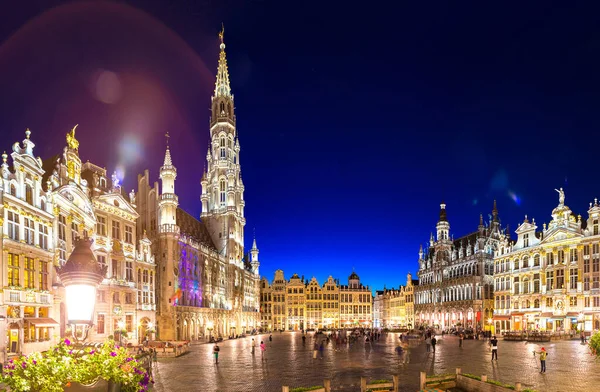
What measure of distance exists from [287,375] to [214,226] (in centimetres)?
7671

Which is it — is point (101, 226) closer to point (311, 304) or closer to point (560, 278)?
point (560, 278)

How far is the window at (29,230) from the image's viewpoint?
3348 centimetres

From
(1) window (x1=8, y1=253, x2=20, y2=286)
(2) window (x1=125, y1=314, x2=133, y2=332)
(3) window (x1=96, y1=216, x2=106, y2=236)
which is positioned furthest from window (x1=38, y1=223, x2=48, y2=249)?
(2) window (x1=125, y1=314, x2=133, y2=332)

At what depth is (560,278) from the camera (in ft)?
242

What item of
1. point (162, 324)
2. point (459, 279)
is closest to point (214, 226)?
point (162, 324)

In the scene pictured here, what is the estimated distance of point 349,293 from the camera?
492 ft

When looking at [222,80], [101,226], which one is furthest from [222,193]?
[101,226]

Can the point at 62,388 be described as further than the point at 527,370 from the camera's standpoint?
No

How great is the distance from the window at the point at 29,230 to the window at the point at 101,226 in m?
12.7

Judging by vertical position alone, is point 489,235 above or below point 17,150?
below

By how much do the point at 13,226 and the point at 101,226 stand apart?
1592cm

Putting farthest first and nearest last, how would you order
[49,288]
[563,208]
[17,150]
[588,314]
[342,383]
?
[563,208] → [588,314] → [49,288] → [17,150] → [342,383]

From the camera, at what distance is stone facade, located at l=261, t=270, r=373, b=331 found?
143500 millimetres

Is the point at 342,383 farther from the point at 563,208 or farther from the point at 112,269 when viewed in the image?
the point at 563,208
